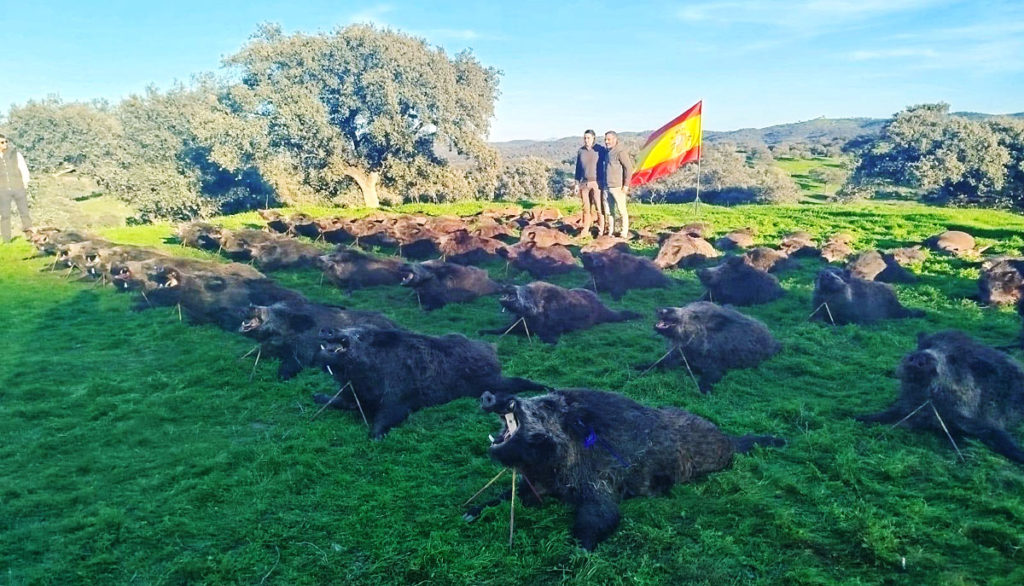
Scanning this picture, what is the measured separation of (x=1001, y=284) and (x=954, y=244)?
472 cm

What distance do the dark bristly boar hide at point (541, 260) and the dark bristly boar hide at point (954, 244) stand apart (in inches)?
350

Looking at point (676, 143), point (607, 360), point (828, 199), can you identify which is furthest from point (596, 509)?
point (828, 199)

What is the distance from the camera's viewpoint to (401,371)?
266 inches

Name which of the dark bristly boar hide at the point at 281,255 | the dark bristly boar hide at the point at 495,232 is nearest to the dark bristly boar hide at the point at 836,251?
the dark bristly boar hide at the point at 495,232

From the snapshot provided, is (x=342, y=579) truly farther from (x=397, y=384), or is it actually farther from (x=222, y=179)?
(x=222, y=179)

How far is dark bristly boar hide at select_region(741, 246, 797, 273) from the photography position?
12.9m

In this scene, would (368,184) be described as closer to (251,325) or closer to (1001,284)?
(251,325)

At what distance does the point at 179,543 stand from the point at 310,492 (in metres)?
1.00

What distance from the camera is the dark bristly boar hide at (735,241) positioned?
15.8 m

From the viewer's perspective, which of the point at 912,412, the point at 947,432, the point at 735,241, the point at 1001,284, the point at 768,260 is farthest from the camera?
the point at 735,241

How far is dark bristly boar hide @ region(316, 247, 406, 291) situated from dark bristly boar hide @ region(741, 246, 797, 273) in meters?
7.38

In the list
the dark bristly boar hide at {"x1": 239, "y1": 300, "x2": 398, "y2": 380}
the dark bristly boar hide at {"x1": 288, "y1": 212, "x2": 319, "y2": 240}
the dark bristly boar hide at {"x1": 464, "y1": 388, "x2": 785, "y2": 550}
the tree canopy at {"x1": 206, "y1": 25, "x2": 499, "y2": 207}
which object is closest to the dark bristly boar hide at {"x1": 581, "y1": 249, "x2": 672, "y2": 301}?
the dark bristly boar hide at {"x1": 239, "y1": 300, "x2": 398, "y2": 380}

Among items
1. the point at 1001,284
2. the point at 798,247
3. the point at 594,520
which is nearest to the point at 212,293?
the point at 594,520

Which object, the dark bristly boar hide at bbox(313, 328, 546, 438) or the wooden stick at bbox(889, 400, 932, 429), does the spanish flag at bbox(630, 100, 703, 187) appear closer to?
the dark bristly boar hide at bbox(313, 328, 546, 438)
